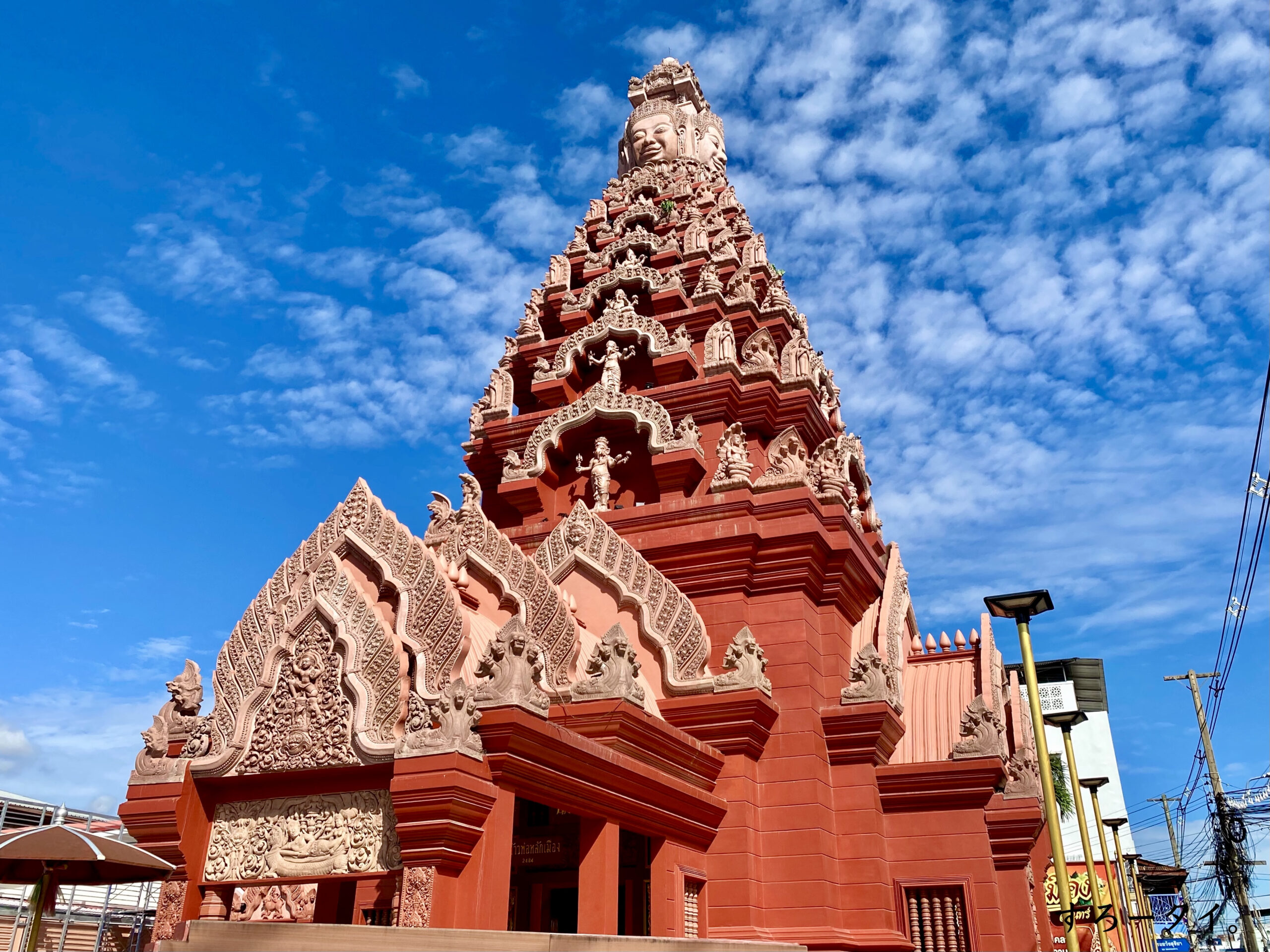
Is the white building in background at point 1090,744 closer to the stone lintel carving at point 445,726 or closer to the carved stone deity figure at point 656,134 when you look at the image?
the carved stone deity figure at point 656,134

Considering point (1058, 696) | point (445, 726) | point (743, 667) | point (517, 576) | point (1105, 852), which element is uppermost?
point (1058, 696)

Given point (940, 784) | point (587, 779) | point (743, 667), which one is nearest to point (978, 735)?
point (940, 784)

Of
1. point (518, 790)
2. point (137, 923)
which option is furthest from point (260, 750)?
point (137, 923)

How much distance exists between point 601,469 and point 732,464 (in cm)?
237

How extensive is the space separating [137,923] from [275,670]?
8287 mm

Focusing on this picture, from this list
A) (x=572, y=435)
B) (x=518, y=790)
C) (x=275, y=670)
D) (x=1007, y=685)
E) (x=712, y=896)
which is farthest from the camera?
(x=572, y=435)

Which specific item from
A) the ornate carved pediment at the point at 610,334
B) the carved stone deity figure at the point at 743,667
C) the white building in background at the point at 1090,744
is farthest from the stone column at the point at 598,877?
the white building in background at the point at 1090,744

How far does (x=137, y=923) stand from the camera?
15695 millimetres

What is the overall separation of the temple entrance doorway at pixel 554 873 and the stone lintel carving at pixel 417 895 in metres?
4.11

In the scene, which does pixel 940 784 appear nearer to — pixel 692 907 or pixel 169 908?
pixel 692 907

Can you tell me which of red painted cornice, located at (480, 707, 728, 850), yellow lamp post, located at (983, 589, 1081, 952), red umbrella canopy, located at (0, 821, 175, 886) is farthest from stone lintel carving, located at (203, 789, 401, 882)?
yellow lamp post, located at (983, 589, 1081, 952)

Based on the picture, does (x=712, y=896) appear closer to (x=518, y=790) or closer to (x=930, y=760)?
(x=930, y=760)

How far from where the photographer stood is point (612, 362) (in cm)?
1902

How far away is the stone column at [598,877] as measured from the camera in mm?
10125
